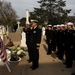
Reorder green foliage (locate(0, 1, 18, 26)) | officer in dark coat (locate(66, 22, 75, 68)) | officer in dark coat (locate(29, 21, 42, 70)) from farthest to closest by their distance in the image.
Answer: green foliage (locate(0, 1, 18, 26))
officer in dark coat (locate(66, 22, 75, 68))
officer in dark coat (locate(29, 21, 42, 70))

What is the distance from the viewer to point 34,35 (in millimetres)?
9914

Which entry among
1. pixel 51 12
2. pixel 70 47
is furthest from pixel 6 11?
pixel 70 47

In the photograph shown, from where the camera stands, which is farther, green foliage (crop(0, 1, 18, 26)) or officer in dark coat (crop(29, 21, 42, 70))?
green foliage (crop(0, 1, 18, 26))

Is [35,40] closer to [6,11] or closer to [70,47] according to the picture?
[70,47]

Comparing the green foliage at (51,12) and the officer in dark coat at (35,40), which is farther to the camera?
the green foliage at (51,12)

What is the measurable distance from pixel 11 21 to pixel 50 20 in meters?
12.4

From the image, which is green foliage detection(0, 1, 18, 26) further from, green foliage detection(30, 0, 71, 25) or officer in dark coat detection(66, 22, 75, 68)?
officer in dark coat detection(66, 22, 75, 68)

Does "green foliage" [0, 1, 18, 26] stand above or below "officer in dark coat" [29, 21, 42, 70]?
below

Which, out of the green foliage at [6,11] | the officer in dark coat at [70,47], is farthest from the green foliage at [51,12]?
the officer in dark coat at [70,47]

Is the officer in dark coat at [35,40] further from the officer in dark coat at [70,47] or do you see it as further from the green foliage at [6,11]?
the green foliage at [6,11]

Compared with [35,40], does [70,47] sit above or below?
below

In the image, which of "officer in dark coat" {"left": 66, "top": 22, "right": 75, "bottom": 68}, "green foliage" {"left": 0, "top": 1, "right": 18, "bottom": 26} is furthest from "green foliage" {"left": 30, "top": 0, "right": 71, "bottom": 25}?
"officer in dark coat" {"left": 66, "top": 22, "right": 75, "bottom": 68}

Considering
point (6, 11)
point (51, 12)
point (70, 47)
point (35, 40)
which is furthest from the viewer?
point (51, 12)

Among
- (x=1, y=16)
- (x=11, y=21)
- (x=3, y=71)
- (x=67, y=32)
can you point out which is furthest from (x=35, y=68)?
(x=1, y=16)
